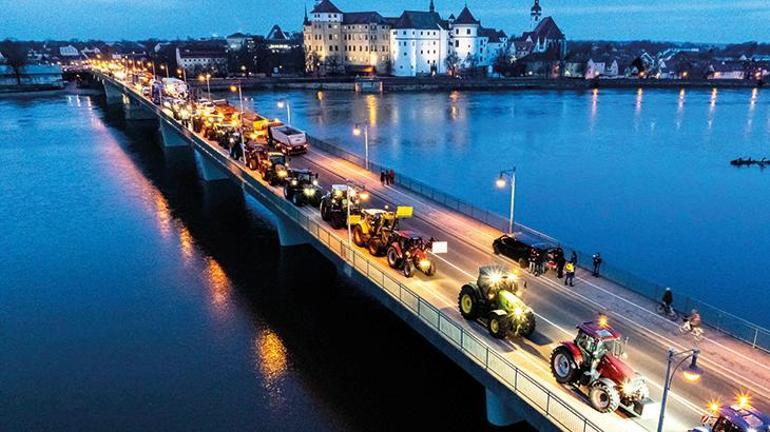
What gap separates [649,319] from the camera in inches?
858

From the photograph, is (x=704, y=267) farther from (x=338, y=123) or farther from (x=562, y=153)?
(x=338, y=123)

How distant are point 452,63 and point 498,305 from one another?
175 m

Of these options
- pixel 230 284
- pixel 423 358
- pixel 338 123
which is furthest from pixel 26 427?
pixel 338 123

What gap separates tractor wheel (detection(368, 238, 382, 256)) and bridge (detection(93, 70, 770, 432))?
409 mm

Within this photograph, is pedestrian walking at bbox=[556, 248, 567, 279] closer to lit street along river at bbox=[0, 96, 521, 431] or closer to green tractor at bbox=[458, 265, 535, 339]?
green tractor at bbox=[458, 265, 535, 339]

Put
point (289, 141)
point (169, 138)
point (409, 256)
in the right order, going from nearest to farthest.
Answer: point (409, 256) < point (289, 141) < point (169, 138)

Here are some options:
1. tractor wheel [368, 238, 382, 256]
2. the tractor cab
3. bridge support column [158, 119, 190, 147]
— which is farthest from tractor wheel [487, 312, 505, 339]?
bridge support column [158, 119, 190, 147]

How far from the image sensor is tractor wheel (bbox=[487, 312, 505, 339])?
63.8 ft

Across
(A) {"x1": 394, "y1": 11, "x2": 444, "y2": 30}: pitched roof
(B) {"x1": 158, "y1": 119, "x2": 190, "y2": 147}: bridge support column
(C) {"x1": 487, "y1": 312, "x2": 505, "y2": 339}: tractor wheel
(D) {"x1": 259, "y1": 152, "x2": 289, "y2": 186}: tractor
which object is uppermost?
(A) {"x1": 394, "y1": 11, "x2": 444, "y2": 30}: pitched roof

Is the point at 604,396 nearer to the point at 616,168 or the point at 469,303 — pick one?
the point at 469,303

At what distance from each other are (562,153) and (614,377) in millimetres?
63440

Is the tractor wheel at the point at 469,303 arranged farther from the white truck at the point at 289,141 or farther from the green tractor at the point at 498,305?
the white truck at the point at 289,141

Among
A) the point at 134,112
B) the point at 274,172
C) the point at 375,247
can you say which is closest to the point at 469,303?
the point at 375,247

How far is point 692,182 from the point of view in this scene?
61344 millimetres
